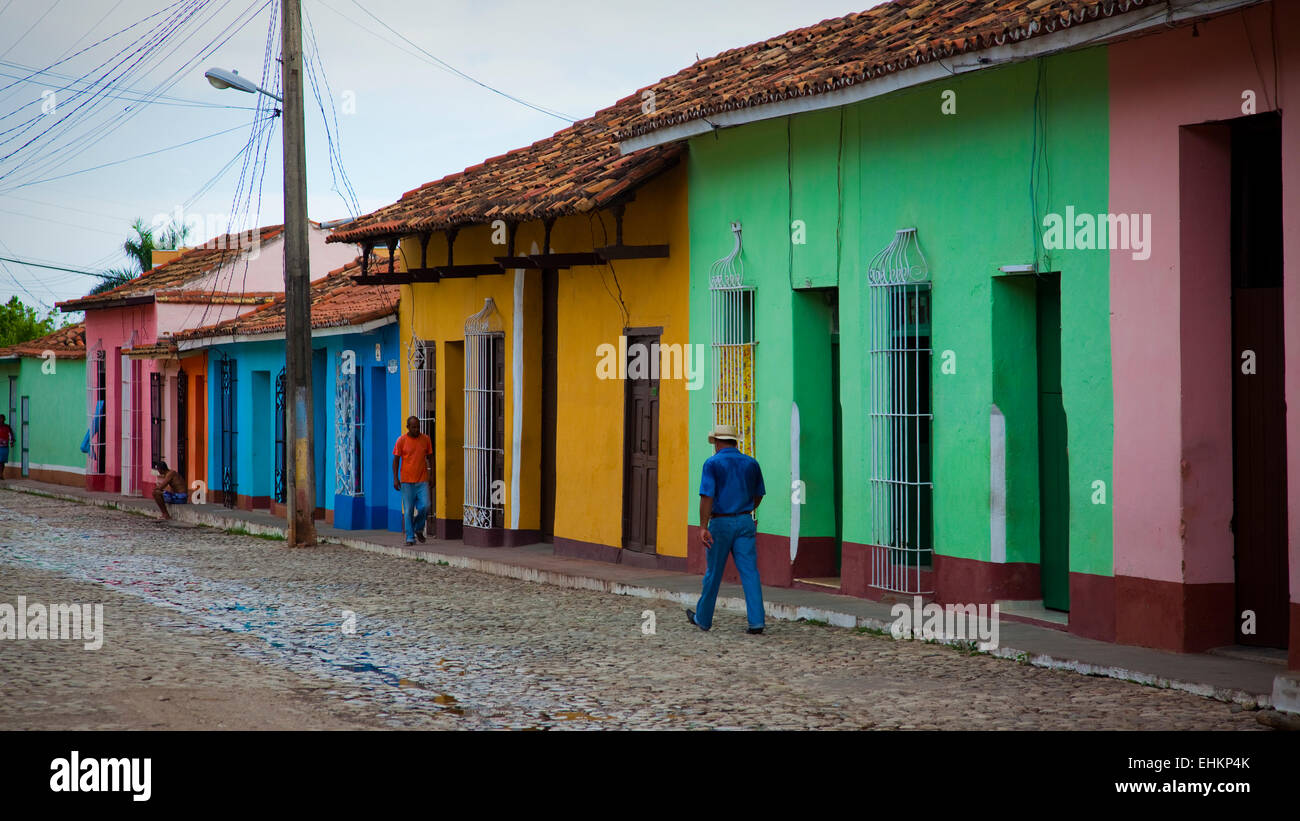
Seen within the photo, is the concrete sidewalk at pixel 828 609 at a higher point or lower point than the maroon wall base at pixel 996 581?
lower

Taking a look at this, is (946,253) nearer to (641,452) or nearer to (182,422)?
(641,452)

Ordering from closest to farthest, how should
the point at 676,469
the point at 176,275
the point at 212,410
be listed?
1. the point at 676,469
2. the point at 212,410
3. the point at 176,275

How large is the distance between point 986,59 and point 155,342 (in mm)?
23368

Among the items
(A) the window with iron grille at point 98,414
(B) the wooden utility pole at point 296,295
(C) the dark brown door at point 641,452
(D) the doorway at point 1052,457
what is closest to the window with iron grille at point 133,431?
(A) the window with iron grille at point 98,414

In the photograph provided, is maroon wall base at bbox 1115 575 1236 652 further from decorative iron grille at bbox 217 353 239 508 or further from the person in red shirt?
the person in red shirt

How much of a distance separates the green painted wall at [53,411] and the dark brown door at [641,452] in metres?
23.6

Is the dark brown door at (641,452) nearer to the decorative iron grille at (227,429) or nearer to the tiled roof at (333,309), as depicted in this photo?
the tiled roof at (333,309)

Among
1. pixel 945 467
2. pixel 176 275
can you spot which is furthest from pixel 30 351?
pixel 945 467

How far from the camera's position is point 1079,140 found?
9680 mm

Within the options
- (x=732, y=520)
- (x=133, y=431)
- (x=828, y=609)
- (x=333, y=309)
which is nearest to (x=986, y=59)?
(x=732, y=520)

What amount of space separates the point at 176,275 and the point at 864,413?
23.0m

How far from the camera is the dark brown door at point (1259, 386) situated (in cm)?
879

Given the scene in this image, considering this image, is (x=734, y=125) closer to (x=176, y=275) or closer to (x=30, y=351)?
(x=176, y=275)

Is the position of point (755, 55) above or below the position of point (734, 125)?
above
